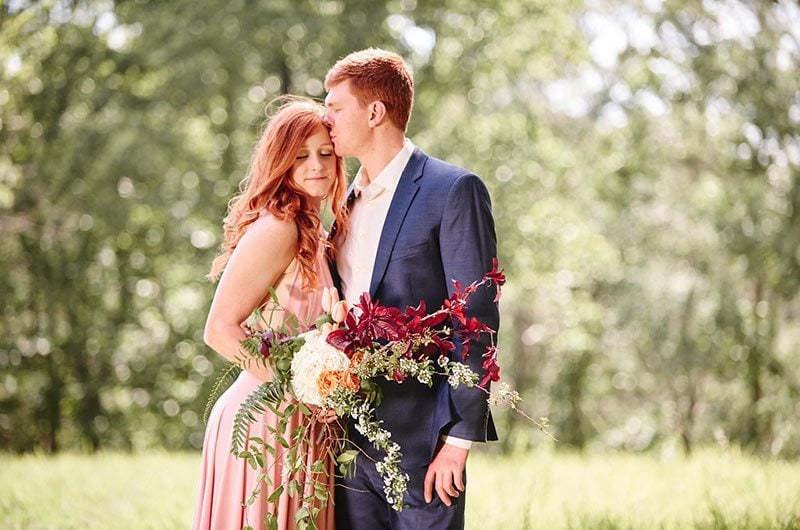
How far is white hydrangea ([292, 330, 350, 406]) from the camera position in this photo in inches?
104

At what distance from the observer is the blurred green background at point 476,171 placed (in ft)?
36.6

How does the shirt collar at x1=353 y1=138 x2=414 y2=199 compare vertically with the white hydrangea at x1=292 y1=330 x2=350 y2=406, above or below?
above

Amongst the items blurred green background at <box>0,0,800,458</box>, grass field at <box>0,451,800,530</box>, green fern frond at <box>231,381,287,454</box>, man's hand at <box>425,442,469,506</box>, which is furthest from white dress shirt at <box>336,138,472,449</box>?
blurred green background at <box>0,0,800,458</box>

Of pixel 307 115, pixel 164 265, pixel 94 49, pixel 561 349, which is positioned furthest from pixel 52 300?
pixel 307 115

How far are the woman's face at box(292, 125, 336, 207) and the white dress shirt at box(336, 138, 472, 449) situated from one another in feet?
0.53

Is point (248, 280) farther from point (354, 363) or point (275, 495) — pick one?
point (275, 495)

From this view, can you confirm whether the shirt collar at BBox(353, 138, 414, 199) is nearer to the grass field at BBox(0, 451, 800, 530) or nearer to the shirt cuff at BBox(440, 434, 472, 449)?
the shirt cuff at BBox(440, 434, 472, 449)

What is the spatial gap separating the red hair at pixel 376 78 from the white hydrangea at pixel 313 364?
99cm

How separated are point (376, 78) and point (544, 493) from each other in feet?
10.4

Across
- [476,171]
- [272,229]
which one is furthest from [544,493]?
[476,171]

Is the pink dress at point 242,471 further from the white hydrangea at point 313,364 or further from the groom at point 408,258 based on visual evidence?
the white hydrangea at point 313,364

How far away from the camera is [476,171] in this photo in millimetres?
12625

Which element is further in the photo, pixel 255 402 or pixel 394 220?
pixel 394 220

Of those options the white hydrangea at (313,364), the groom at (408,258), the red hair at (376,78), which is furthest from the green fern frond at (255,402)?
the red hair at (376,78)
